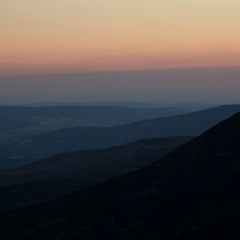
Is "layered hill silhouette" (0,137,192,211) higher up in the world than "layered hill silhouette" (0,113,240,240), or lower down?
lower down

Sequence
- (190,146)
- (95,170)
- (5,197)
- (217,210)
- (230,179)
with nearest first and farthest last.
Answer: (217,210), (230,179), (190,146), (5,197), (95,170)

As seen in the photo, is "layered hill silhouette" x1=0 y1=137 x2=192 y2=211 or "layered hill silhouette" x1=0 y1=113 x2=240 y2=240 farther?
"layered hill silhouette" x1=0 y1=137 x2=192 y2=211

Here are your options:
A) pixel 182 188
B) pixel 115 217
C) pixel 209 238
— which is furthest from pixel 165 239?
pixel 182 188

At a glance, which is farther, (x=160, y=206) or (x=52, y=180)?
(x=52, y=180)

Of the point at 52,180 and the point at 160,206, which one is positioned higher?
the point at 160,206

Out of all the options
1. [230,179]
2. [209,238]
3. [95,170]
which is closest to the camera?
[209,238]

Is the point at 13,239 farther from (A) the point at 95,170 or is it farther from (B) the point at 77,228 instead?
(A) the point at 95,170

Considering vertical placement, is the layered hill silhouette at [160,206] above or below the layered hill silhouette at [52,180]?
above

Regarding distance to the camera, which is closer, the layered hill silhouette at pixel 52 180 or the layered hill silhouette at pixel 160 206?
the layered hill silhouette at pixel 160 206
